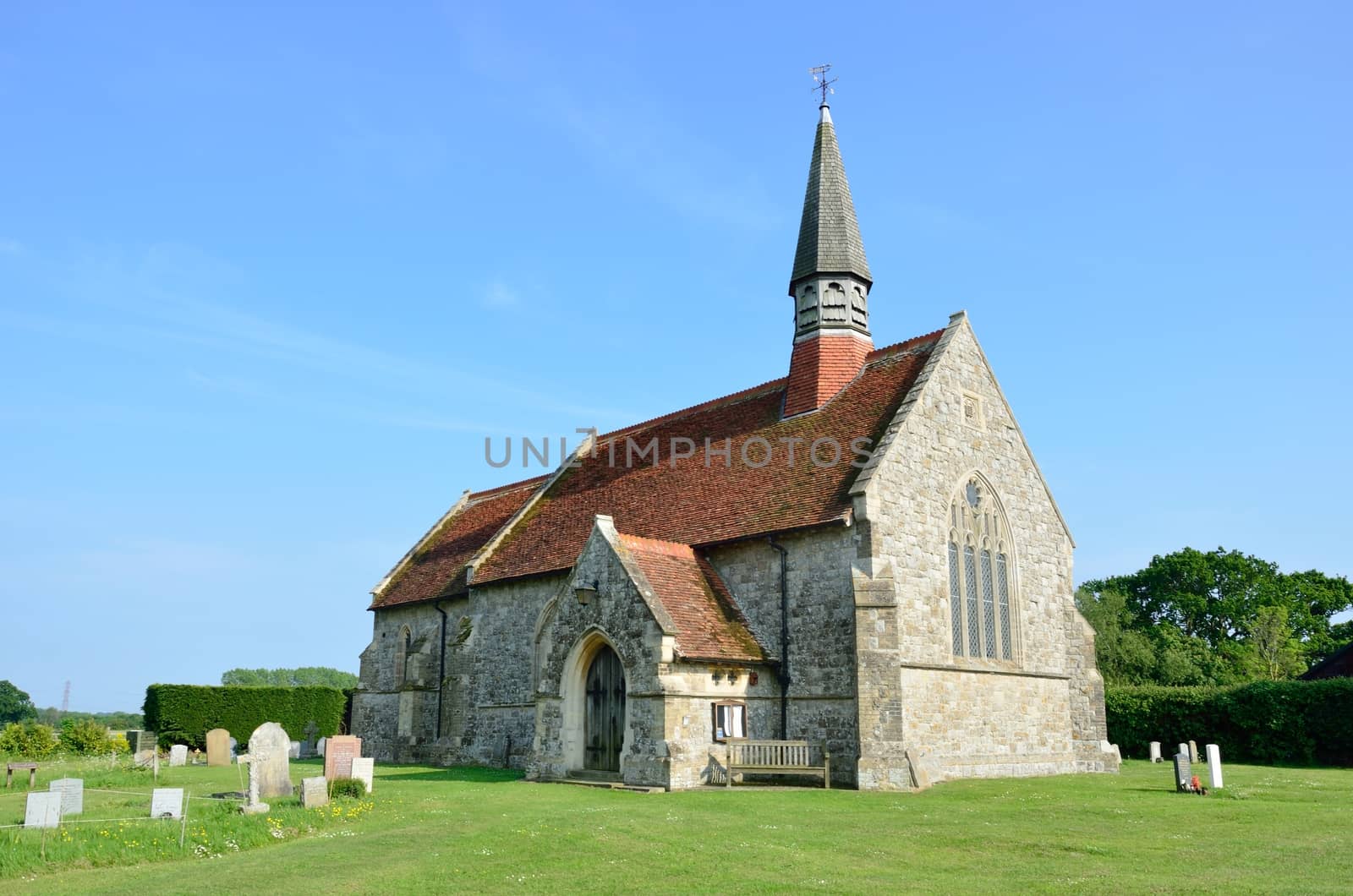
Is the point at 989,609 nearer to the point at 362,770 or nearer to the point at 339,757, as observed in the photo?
the point at 362,770

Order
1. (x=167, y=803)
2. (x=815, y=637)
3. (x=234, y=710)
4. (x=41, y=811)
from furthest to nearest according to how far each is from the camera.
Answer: (x=234, y=710)
(x=815, y=637)
(x=167, y=803)
(x=41, y=811)

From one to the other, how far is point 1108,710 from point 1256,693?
14.8 ft

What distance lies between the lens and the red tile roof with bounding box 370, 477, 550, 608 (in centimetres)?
3291

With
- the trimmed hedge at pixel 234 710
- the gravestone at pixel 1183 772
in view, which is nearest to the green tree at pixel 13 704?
the trimmed hedge at pixel 234 710

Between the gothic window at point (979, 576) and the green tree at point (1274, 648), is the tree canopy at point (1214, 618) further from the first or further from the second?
the gothic window at point (979, 576)

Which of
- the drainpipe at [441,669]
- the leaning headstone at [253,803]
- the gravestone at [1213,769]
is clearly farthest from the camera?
the drainpipe at [441,669]

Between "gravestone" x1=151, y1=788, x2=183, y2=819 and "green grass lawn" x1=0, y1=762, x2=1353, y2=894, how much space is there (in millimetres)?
1777

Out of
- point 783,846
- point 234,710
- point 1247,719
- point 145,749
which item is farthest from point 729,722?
point 234,710

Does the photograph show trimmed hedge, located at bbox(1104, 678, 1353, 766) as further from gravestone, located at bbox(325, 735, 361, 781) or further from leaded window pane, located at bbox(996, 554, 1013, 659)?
gravestone, located at bbox(325, 735, 361, 781)

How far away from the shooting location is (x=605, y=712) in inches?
874

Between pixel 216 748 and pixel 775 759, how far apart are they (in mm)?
19498

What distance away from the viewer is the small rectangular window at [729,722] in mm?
20438

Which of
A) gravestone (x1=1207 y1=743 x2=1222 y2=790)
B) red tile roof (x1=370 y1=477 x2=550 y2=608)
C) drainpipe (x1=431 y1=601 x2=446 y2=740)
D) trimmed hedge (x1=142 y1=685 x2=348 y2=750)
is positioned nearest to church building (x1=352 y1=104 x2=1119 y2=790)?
drainpipe (x1=431 y1=601 x2=446 y2=740)

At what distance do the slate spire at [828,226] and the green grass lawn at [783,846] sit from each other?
47.5ft
